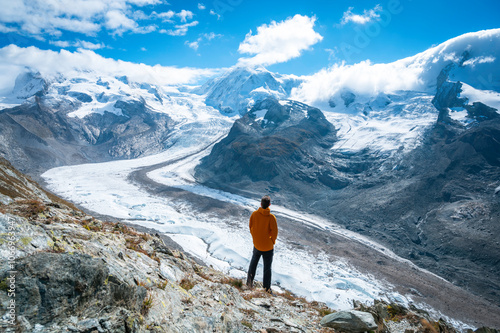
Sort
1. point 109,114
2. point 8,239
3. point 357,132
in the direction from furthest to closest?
point 109,114 → point 357,132 → point 8,239

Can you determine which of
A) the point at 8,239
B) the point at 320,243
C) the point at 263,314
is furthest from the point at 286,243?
the point at 8,239

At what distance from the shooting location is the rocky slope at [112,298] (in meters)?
2.96

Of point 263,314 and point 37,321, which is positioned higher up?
point 37,321

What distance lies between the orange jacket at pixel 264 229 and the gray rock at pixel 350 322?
235 cm

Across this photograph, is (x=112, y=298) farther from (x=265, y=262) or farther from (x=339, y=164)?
(x=339, y=164)

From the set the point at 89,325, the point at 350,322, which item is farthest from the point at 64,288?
the point at 350,322

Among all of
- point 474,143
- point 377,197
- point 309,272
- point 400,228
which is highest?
point 474,143

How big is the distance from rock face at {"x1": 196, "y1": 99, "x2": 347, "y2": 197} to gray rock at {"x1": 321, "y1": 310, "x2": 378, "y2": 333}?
7064 centimetres

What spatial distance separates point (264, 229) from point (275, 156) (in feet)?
266

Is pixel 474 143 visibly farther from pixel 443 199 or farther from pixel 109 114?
pixel 109 114

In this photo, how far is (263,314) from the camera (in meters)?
5.94

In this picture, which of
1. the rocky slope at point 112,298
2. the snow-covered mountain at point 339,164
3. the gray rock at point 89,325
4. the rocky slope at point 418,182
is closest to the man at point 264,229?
the rocky slope at point 112,298

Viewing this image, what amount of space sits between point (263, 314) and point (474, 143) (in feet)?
301

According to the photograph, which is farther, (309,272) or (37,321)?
(309,272)
